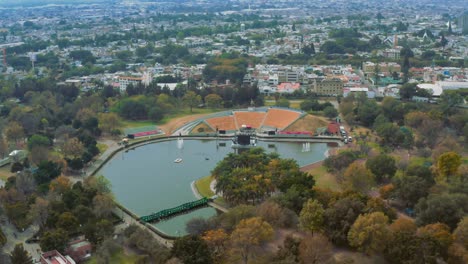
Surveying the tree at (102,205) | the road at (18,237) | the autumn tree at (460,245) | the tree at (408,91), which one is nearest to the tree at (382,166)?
the autumn tree at (460,245)

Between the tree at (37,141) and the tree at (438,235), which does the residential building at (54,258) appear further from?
the tree at (37,141)

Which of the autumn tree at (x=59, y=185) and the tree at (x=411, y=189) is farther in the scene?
the autumn tree at (x=59, y=185)

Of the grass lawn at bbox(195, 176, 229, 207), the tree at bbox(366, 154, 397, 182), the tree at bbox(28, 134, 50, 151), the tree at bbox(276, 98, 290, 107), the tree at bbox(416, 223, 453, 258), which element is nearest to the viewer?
the tree at bbox(416, 223, 453, 258)

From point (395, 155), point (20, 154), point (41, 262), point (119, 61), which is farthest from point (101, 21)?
point (41, 262)

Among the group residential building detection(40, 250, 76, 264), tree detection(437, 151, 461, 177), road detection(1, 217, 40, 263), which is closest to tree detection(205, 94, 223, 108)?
tree detection(437, 151, 461, 177)

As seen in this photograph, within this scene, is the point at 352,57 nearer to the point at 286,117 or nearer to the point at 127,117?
the point at 286,117

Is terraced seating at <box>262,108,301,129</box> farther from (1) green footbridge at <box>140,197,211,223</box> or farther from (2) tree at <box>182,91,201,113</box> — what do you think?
(1) green footbridge at <box>140,197,211,223</box>
